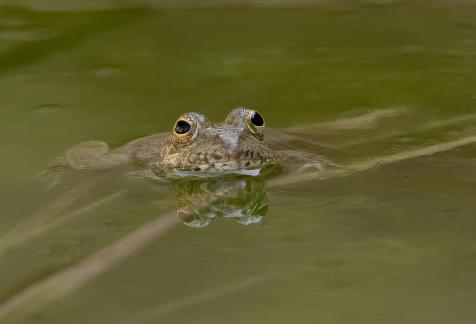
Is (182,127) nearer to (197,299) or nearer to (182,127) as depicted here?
(182,127)

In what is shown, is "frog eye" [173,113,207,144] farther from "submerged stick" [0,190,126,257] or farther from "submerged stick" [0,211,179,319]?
"submerged stick" [0,211,179,319]

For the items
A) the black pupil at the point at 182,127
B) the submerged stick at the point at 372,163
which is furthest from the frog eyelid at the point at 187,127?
the submerged stick at the point at 372,163

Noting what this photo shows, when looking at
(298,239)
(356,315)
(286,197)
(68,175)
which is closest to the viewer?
(356,315)

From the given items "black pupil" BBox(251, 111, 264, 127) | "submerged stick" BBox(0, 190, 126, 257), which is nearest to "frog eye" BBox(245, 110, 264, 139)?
"black pupil" BBox(251, 111, 264, 127)

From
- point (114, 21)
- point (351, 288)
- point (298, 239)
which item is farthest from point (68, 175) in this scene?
point (114, 21)

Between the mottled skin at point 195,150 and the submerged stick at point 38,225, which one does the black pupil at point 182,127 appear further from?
the submerged stick at point 38,225

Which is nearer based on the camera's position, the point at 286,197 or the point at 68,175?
the point at 286,197

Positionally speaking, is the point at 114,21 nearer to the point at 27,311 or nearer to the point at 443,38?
the point at 443,38

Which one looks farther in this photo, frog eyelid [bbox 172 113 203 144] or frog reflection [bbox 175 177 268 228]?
frog eyelid [bbox 172 113 203 144]
